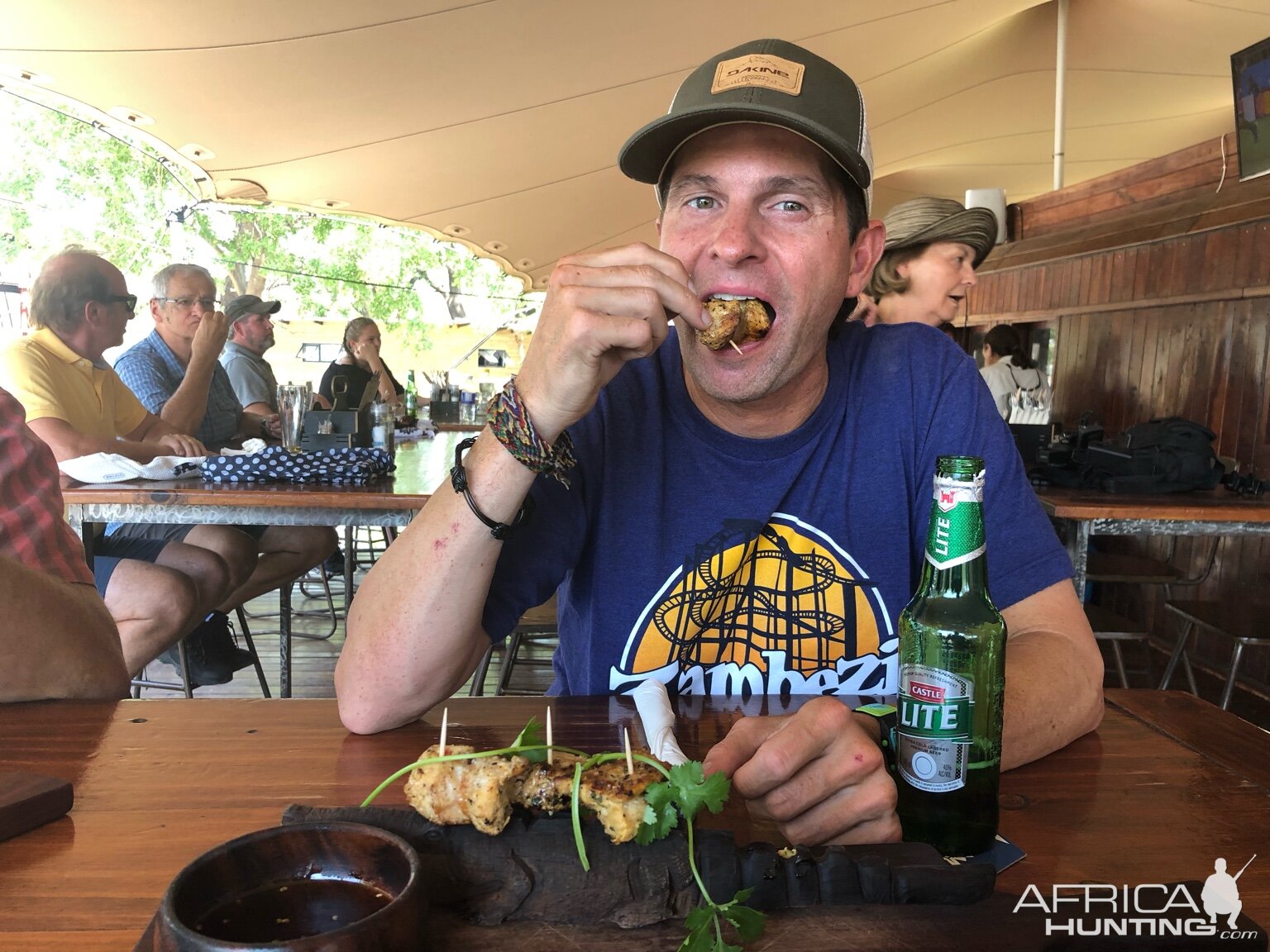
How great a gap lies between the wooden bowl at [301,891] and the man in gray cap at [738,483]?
634mm

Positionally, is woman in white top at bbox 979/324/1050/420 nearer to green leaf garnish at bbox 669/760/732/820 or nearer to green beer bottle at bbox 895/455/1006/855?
Answer: green beer bottle at bbox 895/455/1006/855

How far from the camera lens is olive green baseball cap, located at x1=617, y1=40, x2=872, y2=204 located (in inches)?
58.2

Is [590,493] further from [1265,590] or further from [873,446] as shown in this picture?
[1265,590]

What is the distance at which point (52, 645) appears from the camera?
1306 mm

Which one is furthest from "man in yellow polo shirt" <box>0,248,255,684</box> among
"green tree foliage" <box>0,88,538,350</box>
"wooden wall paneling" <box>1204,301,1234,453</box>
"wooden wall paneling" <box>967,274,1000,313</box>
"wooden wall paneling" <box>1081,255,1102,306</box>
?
"green tree foliage" <box>0,88,538,350</box>

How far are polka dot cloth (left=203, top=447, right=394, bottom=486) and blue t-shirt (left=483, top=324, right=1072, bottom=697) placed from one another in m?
1.98

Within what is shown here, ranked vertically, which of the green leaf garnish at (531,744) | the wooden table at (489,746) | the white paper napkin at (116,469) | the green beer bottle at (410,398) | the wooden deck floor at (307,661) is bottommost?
the wooden deck floor at (307,661)

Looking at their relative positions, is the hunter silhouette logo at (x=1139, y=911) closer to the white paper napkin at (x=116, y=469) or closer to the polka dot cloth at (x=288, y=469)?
the polka dot cloth at (x=288, y=469)

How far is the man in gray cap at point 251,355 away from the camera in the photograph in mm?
6766

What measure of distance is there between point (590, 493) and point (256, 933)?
1019 millimetres

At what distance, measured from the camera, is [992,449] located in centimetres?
163

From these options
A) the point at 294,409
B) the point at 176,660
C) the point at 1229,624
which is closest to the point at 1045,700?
the point at 1229,624

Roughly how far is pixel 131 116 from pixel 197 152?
614mm

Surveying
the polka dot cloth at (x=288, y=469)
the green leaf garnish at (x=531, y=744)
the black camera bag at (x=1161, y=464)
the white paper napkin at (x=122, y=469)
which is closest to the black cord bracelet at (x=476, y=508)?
the green leaf garnish at (x=531, y=744)
